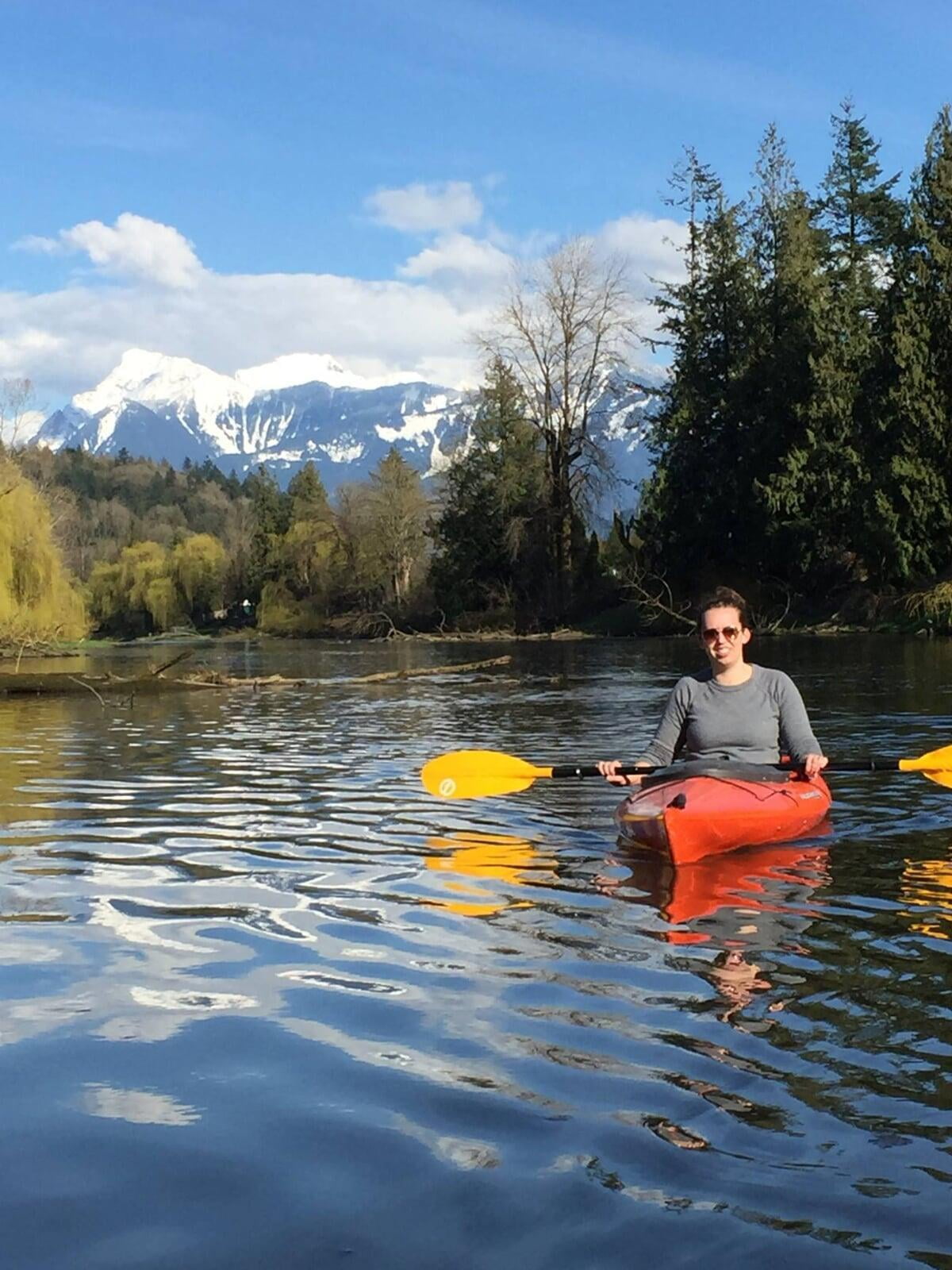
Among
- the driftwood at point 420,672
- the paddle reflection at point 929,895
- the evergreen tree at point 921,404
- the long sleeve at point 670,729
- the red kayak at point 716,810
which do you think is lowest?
the paddle reflection at point 929,895

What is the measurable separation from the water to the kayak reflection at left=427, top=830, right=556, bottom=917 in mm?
28

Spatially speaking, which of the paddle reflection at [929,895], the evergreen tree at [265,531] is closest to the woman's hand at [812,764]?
the paddle reflection at [929,895]

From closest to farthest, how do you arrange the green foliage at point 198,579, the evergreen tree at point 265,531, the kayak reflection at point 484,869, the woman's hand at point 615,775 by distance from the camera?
the kayak reflection at point 484,869 < the woman's hand at point 615,775 < the evergreen tree at point 265,531 < the green foliage at point 198,579

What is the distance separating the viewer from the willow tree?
31.6 metres

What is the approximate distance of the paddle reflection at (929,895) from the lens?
571cm

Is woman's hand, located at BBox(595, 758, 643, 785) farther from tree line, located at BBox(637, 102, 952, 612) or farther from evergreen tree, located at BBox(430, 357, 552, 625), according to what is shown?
evergreen tree, located at BBox(430, 357, 552, 625)

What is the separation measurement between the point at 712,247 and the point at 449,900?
4593 centimetres

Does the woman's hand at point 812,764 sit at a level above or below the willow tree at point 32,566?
below

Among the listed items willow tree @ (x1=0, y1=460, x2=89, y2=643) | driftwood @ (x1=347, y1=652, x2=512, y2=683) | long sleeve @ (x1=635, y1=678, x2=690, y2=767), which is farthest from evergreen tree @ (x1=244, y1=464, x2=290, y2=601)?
long sleeve @ (x1=635, y1=678, x2=690, y2=767)

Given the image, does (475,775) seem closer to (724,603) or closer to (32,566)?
(724,603)

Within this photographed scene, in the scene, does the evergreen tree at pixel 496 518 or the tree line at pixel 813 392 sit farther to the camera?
the evergreen tree at pixel 496 518

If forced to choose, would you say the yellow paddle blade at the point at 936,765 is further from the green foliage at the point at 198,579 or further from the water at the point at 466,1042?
the green foliage at the point at 198,579

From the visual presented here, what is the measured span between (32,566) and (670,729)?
88.2 feet

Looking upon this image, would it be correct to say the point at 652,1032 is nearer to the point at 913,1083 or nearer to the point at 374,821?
the point at 913,1083
